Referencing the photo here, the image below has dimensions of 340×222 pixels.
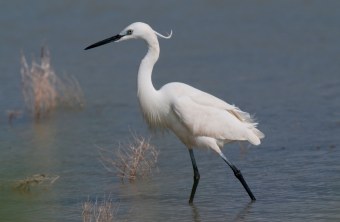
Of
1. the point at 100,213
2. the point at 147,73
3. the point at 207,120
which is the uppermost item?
the point at 147,73

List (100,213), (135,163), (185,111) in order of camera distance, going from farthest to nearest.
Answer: (135,163) < (185,111) < (100,213)

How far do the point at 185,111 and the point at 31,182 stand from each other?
1.64 metres

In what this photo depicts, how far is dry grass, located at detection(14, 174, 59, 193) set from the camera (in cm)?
837

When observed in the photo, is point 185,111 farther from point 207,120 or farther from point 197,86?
point 197,86

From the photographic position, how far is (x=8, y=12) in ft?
55.8

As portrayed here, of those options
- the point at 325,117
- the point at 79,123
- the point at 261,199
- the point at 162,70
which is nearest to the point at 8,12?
the point at 162,70

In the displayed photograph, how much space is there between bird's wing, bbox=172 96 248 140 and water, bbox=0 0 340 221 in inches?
19.7

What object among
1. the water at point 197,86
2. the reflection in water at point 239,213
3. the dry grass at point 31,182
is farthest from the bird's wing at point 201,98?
the dry grass at point 31,182

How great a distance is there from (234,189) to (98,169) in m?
1.63

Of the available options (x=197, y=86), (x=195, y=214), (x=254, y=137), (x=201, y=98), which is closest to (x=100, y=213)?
(x=195, y=214)

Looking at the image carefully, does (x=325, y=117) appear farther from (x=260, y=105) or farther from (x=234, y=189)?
(x=234, y=189)

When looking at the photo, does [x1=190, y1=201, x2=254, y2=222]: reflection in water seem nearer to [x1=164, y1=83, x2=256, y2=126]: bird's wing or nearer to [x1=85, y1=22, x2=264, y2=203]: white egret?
[x1=85, y1=22, x2=264, y2=203]: white egret

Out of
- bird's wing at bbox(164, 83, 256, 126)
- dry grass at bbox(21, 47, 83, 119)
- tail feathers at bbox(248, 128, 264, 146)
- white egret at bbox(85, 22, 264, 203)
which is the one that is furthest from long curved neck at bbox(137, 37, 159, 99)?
dry grass at bbox(21, 47, 83, 119)

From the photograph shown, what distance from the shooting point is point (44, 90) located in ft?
37.9
